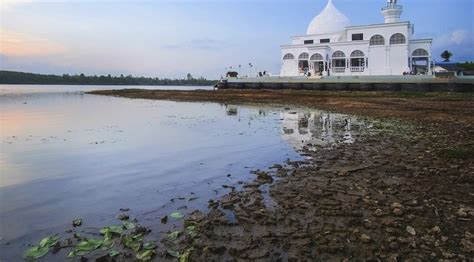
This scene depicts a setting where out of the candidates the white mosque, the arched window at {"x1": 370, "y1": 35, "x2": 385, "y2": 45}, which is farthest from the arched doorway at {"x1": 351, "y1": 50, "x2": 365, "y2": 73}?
the arched window at {"x1": 370, "y1": 35, "x2": 385, "y2": 45}

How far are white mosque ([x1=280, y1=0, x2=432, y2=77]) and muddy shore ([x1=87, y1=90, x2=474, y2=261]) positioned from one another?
57518mm

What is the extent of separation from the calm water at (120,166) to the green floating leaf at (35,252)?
0.56 feet

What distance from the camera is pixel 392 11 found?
6844 cm

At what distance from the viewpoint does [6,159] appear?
12297 mm

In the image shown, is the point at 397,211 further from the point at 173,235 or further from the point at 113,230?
the point at 113,230

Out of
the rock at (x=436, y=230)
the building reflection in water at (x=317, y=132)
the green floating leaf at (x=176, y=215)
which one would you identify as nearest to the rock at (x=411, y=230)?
the rock at (x=436, y=230)

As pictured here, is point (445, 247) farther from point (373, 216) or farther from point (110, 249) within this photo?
point (110, 249)

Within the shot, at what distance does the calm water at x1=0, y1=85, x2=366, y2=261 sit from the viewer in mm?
6953

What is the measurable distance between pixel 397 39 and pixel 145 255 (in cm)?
6887

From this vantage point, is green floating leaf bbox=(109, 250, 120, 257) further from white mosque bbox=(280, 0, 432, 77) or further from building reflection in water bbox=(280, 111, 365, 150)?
white mosque bbox=(280, 0, 432, 77)

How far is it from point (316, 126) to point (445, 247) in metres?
15.3

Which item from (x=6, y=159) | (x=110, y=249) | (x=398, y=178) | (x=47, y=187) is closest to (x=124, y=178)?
(x=47, y=187)

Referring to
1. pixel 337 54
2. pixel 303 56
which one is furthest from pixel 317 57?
pixel 303 56

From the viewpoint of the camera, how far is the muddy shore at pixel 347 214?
504 centimetres
